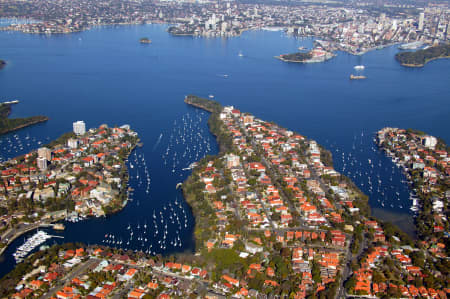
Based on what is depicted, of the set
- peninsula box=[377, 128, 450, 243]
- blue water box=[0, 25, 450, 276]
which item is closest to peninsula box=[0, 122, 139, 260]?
blue water box=[0, 25, 450, 276]

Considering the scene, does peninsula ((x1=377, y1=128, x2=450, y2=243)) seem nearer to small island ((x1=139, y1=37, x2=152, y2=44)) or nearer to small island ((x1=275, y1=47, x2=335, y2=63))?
small island ((x1=275, y1=47, x2=335, y2=63))

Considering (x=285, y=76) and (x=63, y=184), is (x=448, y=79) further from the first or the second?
(x=63, y=184)

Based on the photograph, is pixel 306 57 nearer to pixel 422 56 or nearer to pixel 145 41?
pixel 422 56

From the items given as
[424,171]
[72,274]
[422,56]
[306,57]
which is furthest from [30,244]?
[422,56]

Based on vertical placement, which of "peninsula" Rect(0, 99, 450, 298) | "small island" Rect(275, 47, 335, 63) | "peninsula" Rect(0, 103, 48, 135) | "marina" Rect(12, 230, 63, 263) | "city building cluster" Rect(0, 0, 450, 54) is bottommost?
"marina" Rect(12, 230, 63, 263)

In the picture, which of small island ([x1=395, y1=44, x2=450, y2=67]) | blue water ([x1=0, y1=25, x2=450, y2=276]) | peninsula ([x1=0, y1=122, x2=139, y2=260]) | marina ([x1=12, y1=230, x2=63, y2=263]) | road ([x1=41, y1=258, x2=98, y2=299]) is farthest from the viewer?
small island ([x1=395, y1=44, x2=450, y2=67])

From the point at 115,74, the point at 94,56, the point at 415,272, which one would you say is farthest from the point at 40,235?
the point at 94,56
